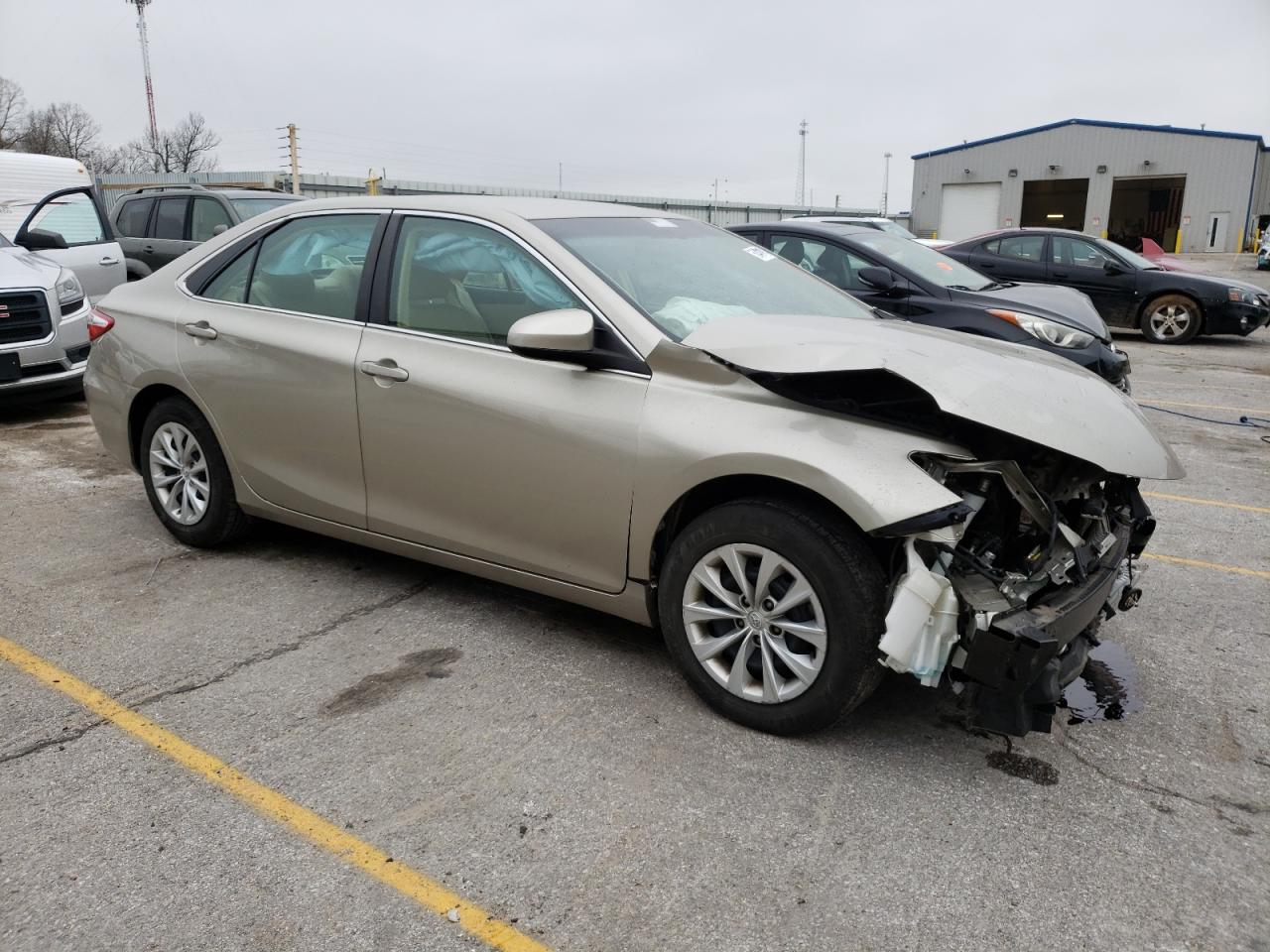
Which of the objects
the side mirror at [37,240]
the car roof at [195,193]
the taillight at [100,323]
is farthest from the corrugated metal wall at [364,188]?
the taillight at [100,323]

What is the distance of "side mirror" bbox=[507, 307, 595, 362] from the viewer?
326 cm

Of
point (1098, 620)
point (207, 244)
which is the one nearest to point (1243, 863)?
point (1098, 620)

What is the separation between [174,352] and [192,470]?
560 mm

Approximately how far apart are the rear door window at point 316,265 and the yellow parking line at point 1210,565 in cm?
396

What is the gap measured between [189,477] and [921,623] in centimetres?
356

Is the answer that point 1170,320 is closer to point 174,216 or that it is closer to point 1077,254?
point 1077,254

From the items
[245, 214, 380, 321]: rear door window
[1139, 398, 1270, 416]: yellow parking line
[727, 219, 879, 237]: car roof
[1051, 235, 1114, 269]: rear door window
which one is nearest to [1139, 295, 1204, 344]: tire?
[1051, 235, 1114, 269]: rear door window

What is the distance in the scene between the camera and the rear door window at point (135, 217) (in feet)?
42.6

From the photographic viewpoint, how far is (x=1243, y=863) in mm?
2557

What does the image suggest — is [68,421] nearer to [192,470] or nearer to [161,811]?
[192,470]

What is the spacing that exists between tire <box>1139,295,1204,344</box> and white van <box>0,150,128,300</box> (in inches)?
504

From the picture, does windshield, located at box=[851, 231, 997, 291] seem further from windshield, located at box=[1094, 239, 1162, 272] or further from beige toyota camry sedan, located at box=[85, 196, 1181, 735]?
windshield, located at box=[1094, 239, 1162, 272]

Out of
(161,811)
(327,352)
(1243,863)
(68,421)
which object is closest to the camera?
Answer: (1243,863)

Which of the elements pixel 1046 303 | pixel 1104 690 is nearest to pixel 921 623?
pixel 1104 690
